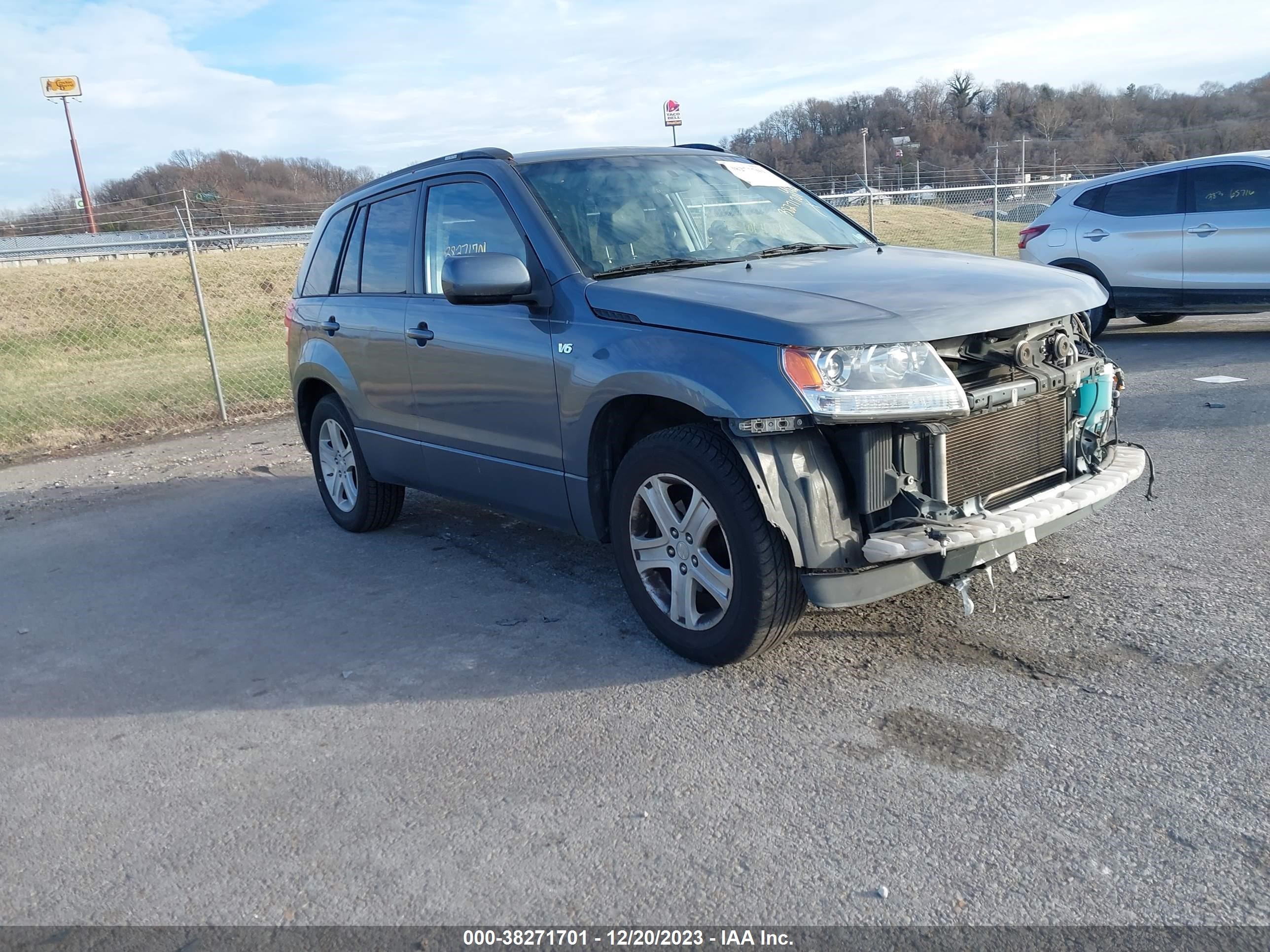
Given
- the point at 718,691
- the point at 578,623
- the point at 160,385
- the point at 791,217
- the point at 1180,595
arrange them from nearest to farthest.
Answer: the point at 718,691 → the point at 1180,595 → the point at 578,623 → the point at 791,217 → the point at 160,385

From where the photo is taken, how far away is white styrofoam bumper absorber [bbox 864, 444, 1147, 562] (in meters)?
3.44

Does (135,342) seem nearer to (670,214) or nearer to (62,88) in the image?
(670,214)

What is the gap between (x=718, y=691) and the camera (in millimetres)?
3789

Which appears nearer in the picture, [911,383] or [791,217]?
[911,383]

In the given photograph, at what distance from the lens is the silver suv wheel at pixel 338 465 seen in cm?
627

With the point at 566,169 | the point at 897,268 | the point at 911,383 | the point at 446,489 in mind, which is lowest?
the point at 446,489

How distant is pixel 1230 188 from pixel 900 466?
842cm

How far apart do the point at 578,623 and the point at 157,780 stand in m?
1.72

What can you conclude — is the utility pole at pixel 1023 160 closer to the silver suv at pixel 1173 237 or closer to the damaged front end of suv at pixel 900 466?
the silver suv at pixel 1173 237

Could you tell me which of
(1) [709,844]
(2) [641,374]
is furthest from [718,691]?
(2) [641,374]

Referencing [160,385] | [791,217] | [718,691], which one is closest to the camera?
[718,691]

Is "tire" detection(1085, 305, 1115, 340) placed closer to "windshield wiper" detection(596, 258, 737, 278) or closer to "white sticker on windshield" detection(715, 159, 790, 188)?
"white sticker on windshield" detection(715, 159, 790, 188)

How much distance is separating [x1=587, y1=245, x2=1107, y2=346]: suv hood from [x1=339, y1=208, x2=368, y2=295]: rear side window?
2.14 meters

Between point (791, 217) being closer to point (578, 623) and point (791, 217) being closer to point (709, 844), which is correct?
point (578, 623)
